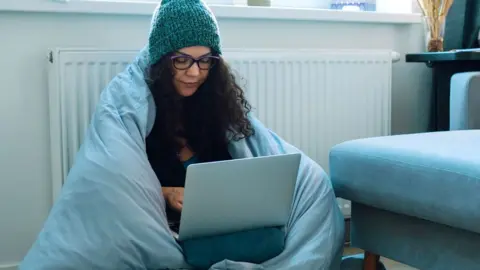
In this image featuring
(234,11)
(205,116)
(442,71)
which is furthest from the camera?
(442,71)

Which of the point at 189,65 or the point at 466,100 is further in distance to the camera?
the point at 466,100

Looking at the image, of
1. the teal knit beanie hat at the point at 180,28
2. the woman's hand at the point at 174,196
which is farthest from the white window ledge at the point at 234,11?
the woman's hand at the point at 174,196

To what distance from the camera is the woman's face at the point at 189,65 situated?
4.64 feet

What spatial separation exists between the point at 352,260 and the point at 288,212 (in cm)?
44

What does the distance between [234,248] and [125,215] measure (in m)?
0.22

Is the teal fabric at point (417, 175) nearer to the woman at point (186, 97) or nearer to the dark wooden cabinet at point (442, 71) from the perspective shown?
the woman at point (186, 97)

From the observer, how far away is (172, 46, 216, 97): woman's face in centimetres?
141

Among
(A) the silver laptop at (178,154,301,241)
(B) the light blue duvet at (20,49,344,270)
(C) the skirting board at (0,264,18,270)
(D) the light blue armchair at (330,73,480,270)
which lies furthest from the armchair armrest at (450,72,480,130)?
(C) the skirting board at (0,264,18,270)

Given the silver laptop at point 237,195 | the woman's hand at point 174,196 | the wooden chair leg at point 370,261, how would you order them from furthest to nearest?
the wooden chair leg at point 370,261 → the woman's hand at point 174,196 → the silver laptop at point 237,195

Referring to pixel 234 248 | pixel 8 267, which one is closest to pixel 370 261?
pixel 234 248

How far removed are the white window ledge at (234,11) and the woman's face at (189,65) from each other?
1.32 ft

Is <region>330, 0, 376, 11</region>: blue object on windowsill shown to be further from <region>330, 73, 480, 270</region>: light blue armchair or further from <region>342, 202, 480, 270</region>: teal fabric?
<region>342, 202, 480, 270</region>: teal fabric

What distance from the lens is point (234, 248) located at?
4.10 ft

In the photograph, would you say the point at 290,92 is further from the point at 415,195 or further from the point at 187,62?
the point at 415,195
